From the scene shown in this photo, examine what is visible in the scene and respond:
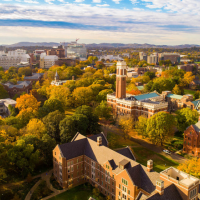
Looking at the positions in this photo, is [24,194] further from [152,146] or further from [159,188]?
[152,146]

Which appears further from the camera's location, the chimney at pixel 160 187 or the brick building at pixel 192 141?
the brick building at pixel 192 141

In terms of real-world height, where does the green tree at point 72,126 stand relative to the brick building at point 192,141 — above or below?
above

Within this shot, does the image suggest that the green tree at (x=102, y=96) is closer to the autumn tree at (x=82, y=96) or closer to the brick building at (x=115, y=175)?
the autumn tree at (x=82, y=96)

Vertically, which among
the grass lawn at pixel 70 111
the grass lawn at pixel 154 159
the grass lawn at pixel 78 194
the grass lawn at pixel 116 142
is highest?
the grass lawn at pixel 70 111

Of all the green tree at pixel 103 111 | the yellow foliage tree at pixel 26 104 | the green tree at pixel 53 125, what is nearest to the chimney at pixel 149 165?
the green tree at pixel 53 125

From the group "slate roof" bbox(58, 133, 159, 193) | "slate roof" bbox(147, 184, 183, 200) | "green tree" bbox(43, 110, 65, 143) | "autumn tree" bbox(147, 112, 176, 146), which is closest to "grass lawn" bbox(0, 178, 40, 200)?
"slate roof" bbox(58, 133, 159, 193)

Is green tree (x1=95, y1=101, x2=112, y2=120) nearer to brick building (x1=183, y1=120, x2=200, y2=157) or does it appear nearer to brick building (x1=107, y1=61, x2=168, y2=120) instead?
brick building (x1=107, y1=61, x2=168, y2=120)
